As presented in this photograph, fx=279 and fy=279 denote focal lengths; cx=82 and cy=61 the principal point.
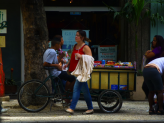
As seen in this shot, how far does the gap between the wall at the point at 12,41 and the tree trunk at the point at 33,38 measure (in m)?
A: 3.22

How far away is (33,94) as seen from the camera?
6336 mm

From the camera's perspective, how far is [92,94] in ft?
21.7

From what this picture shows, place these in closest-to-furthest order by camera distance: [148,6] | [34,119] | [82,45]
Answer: [34,119] < [82,45] < [148,6]

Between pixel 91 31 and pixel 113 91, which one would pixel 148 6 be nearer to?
pixel 91 31

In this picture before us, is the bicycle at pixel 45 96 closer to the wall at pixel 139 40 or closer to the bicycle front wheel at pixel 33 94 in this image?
the bicycle front wheel at pixel 33 94

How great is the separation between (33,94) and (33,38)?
1.43 meters

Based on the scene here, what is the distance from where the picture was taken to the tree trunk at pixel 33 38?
6895 millimetres

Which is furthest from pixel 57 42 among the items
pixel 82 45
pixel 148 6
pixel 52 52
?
pixel 148 6

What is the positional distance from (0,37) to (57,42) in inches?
159

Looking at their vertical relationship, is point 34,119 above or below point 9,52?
below

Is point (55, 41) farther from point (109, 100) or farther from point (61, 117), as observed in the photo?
point (61, 117)

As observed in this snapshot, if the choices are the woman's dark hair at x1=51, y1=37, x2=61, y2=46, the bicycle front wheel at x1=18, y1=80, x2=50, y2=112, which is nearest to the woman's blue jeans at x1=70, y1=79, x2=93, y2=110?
the bicycle front wheel at x1=18, y1=80, x2=50, y2=112

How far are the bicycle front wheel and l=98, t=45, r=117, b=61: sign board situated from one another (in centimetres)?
415

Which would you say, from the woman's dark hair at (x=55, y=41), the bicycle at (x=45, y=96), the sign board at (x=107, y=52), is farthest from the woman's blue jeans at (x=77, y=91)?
the sign board at (x=107, y=52)
